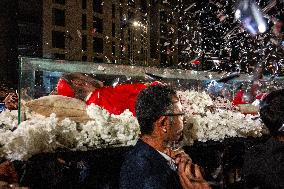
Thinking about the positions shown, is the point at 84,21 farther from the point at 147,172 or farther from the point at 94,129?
the point at 147,172

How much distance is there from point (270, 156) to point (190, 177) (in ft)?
4.83

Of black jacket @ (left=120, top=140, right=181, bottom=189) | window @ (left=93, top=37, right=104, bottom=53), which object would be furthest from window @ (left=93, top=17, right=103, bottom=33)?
black jacket @ (left=120, top=140, right=181, bottom=189)

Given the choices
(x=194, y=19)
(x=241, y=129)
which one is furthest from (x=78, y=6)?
(x=241, y=129)

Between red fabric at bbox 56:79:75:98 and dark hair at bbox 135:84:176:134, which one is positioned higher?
red fabric at bbox 56:79:75:98

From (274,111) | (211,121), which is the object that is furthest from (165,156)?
(211,121)

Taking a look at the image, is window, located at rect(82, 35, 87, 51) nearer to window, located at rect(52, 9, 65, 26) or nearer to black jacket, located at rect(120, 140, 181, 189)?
window, located at rect(52, 9, 65, 26)

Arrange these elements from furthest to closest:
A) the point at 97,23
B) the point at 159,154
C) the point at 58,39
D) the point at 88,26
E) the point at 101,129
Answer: the point at 97,23
the point at 88,26
the point at 58,39
the point at 101,129
the point at 159,154

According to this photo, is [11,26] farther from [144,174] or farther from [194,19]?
[144,174]

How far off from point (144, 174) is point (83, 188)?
5.88 feet

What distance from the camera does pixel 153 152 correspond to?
219 cm

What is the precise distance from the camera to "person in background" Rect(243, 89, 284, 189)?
3160mm

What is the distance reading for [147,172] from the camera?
2049 mm

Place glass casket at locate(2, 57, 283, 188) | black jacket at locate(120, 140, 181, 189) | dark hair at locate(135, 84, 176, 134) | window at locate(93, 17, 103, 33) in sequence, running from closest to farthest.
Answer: black jacket at locate(120, 140, 181, 189) → dark hair at locate(135, 84, 176, 134) → glass casket at locate(2, 57, 283, 188) → window at locate(93, 17, 103, 33)

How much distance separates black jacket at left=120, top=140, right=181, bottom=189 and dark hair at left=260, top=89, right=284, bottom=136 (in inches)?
67.2
